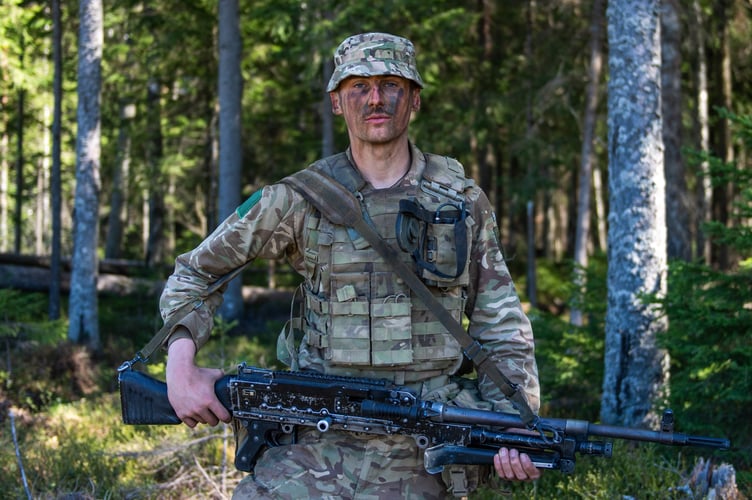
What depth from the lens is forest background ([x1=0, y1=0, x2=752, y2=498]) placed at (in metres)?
6.71

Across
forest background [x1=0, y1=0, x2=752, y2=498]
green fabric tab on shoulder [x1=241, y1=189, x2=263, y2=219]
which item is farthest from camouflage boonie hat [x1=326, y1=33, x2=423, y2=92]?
forest background [x1=0, y1=0, x2=752, y2=498]

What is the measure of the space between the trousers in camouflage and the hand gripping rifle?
0.25ft

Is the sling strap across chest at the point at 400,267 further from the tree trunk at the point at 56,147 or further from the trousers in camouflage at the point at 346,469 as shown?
the tree trunk at the point at 56,147

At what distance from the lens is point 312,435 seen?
343 centimetres

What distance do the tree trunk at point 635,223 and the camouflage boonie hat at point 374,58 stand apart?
431 cm

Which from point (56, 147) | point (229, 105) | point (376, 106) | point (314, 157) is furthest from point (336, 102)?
point (314, 157)

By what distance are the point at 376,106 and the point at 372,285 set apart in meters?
0.73

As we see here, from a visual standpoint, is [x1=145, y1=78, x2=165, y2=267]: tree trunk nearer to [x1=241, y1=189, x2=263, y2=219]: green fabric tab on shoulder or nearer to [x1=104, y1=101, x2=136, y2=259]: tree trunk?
[x1=104, y1=101, x2=136, y2=259]: tree trunk

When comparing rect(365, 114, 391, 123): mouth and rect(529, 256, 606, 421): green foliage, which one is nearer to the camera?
rect(365, 114, 391, 123): mouth

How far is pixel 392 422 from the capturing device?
Result: 328cm

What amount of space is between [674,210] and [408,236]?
10.8 meters

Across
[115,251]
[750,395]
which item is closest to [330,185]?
[750,395]

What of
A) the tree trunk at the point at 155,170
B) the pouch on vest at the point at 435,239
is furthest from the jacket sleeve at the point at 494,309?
the tree trunk at the point at 155,170

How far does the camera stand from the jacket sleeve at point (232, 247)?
351 centimetres
